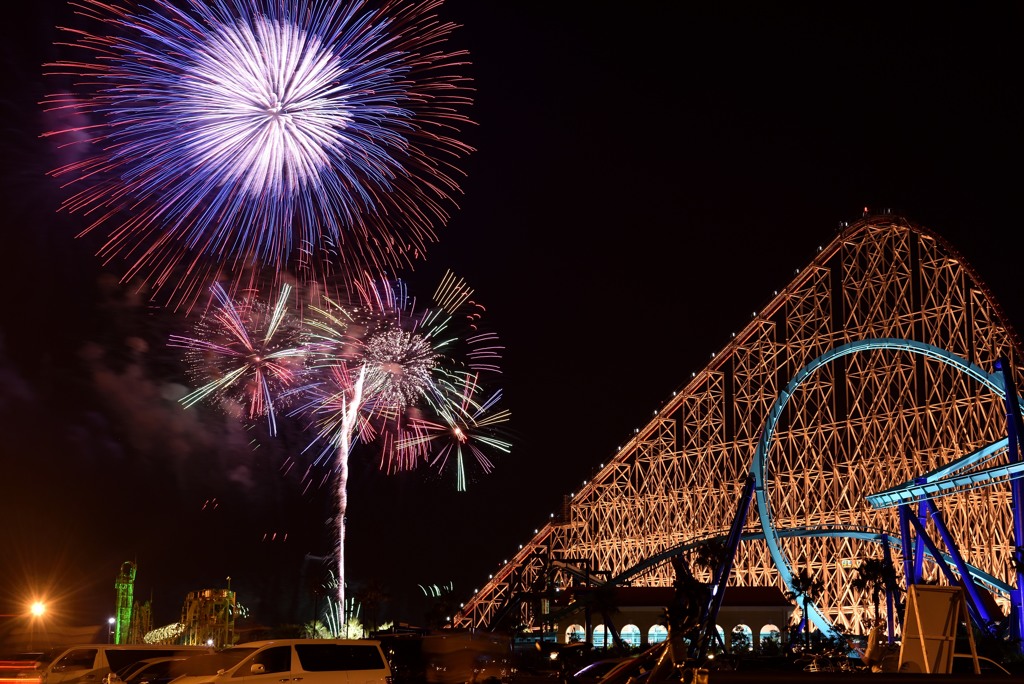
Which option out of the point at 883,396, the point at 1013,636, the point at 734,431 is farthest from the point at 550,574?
the point at 1013,636

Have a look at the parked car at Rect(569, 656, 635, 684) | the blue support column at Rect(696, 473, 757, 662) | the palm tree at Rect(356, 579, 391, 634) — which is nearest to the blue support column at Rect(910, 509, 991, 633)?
the blue support column at Rect(696, 473, 757, 662)

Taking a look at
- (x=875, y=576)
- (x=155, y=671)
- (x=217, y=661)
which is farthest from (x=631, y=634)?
(x=217, y=661)

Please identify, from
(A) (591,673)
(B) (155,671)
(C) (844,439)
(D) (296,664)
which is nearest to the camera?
(D) (296,664)

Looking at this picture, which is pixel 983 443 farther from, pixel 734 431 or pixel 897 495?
pixel 734 431

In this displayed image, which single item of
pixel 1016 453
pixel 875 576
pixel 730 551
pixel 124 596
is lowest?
pixel 875 576

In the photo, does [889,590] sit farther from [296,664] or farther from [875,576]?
[296,664]

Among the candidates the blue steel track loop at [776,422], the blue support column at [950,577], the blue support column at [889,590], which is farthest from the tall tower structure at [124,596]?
the blue support column at [950,577]

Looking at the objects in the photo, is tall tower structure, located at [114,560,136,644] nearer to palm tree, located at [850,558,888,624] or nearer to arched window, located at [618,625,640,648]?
arched window, located at [618,625,640,648]
